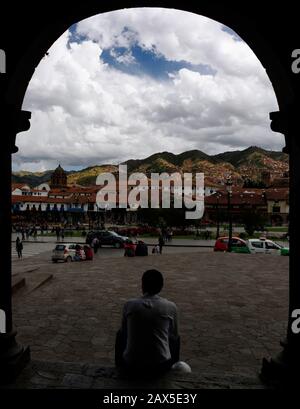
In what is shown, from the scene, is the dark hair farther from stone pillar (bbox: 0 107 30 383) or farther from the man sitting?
stone pillar (bbox: 0 107 30 383)

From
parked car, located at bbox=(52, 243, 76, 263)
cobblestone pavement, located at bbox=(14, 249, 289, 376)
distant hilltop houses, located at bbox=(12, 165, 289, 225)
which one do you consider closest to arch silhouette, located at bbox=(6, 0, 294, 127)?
cobblestone pavement, located at bbox=(14, 249, 289, 376)

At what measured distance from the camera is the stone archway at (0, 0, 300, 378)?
3.46 metres

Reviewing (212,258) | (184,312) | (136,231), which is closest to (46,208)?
(136,231)

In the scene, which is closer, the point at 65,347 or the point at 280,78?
the point at 280,78

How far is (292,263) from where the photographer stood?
3504 millimetres

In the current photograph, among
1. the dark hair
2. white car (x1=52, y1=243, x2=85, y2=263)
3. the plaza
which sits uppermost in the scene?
the dark hair

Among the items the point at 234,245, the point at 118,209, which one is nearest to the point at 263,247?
the point at 234,245

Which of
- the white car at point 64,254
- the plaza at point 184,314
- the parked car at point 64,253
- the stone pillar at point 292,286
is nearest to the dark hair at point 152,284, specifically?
the plaza at point 184,314

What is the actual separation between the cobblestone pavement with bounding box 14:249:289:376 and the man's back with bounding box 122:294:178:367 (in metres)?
1.69

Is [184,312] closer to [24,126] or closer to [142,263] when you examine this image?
[24,126]

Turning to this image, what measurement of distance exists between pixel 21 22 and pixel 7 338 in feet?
10.2

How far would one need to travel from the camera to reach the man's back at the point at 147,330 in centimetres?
300

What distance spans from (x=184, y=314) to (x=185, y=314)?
2 centimetres

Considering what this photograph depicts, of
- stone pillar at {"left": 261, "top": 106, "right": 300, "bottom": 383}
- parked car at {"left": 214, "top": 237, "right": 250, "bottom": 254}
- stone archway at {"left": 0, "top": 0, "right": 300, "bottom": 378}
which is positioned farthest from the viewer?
parked car at {"left": 214, "top": 237, "right": 250, "bottom": 254}
